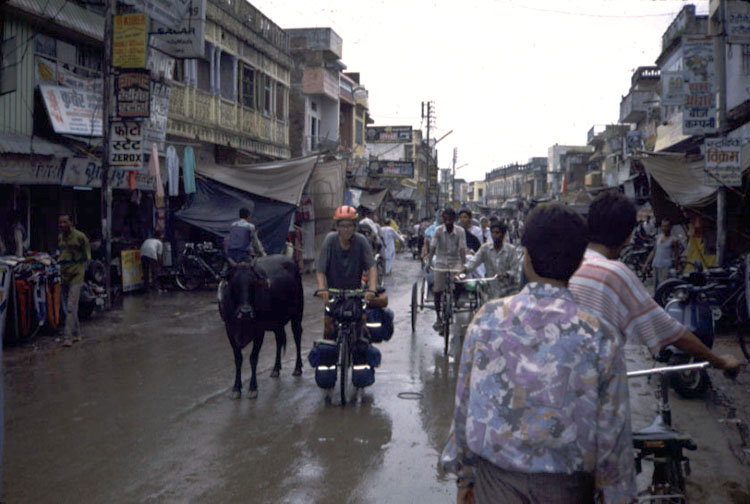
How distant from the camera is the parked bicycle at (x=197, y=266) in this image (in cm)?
1795

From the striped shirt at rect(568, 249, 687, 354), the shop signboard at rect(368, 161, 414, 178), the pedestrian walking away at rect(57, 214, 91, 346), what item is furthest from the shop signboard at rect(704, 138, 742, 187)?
the shop signboard at rect(368, 161, 414, 178)

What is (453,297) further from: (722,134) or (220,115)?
(220,115)

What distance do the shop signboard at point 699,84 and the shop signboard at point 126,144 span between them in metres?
10.2

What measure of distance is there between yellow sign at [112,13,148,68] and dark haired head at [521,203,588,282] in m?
12.7

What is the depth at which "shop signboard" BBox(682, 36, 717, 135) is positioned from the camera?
474 inches

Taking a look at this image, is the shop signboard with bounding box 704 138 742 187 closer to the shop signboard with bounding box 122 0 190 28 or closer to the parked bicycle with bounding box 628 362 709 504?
the parked bicycle with bounding box 628 362 709 504

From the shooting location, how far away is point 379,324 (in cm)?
766

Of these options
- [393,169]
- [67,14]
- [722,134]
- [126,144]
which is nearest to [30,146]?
[126,144]

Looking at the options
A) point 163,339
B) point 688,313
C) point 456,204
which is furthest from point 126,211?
point 456,204

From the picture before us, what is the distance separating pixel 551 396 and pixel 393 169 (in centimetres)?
4464

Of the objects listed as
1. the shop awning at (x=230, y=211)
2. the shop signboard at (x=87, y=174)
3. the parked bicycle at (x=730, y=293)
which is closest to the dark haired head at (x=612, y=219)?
the parked bicycle at (x=730, y=293)

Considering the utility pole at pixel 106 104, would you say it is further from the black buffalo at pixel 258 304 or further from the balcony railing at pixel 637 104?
the balcony railing at pixel 637 104

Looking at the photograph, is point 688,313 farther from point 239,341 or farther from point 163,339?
point 163,339

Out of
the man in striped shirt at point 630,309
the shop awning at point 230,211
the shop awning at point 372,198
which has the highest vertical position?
the shop awning at point 372,198
